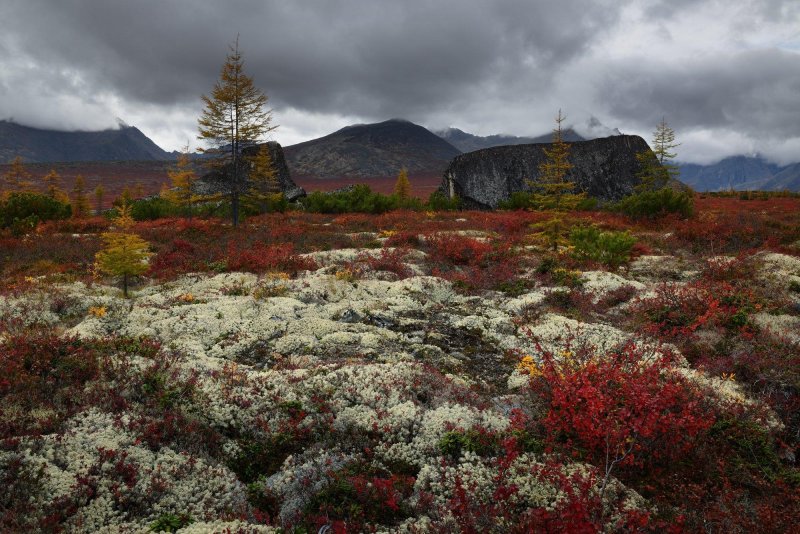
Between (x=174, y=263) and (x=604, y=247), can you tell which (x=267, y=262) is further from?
(x=604, y=247)

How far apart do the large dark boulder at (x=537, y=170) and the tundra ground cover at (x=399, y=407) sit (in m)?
30.9

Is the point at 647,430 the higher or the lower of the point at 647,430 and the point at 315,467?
the higher

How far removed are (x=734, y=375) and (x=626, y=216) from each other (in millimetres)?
24108

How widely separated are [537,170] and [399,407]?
41392 mm

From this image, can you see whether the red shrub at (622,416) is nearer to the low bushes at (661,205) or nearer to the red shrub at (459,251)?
the red shrub at (459,251)

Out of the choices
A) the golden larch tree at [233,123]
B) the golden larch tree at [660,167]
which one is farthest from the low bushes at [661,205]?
the golden larch tree at [233,123]

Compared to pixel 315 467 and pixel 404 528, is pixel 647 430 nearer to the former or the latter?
pixel 404 528

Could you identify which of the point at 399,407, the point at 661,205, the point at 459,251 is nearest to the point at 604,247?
the point at 459,251

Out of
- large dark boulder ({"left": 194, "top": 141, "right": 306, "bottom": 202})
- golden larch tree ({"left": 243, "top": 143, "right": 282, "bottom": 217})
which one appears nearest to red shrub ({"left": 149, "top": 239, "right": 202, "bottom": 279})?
golden larch tree ({"left": 243, "top": 143, "right": 282, "bottom": 217})

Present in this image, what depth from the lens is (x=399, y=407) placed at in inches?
275

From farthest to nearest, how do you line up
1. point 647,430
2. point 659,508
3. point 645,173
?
1. point 645,173
2. point 647,430
3. point 659,508

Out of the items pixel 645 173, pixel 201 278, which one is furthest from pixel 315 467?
pixel 645 173

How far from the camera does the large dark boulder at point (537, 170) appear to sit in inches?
1694

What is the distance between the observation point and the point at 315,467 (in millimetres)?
5773
